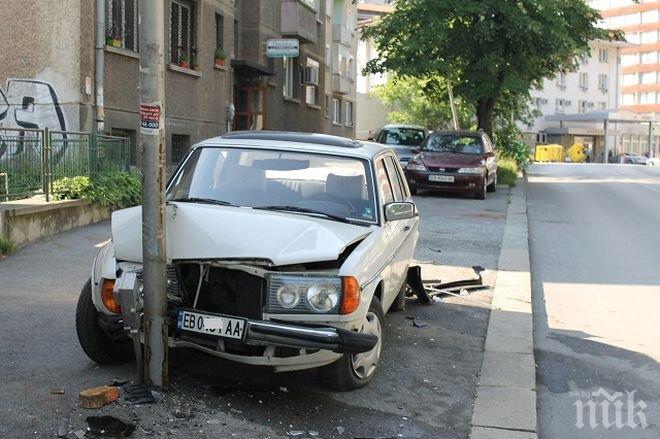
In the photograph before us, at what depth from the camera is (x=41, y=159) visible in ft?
38.1

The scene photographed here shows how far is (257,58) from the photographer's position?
25.4 meters

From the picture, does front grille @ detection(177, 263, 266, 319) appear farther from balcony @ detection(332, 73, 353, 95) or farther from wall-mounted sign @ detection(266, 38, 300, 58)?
balcony @ detection(332, 73, 353, 95)

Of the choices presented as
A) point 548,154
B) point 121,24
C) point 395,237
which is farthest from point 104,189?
point 548,154

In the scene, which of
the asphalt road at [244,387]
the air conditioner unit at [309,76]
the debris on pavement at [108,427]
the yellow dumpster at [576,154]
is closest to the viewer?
the debris on pavement at [108,427]

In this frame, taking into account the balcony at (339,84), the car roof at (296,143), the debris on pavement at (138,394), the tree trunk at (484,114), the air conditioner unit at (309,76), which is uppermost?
the balcony at (339,84)

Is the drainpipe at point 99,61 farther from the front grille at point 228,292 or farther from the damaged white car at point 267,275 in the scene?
the front grille at point 228,292

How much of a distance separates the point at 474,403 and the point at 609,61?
100m

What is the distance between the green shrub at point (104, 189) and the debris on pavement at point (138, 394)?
7.70m

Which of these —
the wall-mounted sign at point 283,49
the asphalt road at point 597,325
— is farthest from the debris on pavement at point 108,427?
the wall-mounted sign at point 283,49

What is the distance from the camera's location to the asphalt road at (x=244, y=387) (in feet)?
14.2

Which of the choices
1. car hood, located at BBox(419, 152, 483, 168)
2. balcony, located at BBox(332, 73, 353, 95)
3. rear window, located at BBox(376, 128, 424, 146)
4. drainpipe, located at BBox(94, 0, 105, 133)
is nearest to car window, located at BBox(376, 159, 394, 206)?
drainpipe, located at BBox(94, 0, 105, 133)

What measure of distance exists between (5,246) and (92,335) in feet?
16.1

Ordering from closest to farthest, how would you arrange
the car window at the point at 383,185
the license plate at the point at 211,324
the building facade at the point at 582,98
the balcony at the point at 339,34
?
the license plate at the point at 211,324 < the car window at the point at 383,185 < the balcony at the point at 339,34 < the building facade at the point at 582,98

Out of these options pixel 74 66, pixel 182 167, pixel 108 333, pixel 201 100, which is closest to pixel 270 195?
pixel 182 167
